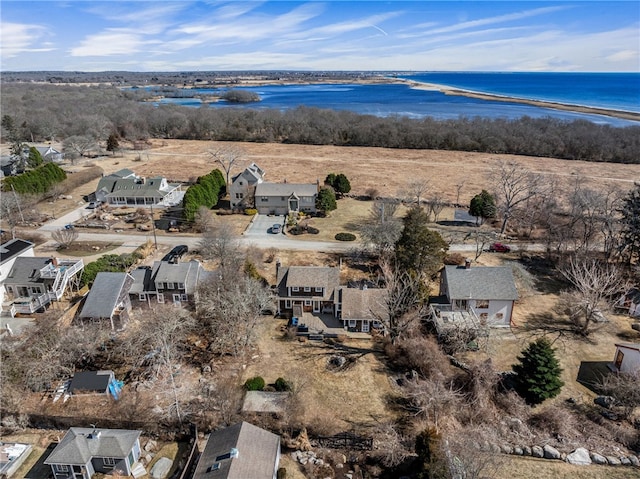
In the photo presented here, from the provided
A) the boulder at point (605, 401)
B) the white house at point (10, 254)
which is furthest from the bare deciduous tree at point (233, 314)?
the boulder at point (605, 401)

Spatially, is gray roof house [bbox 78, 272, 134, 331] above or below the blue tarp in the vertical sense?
above

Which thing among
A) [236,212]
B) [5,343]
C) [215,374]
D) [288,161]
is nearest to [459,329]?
[215,374]

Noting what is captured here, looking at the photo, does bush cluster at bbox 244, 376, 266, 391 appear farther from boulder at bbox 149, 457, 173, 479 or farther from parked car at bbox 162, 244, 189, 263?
parked car at bbox 162, 244, 189, 263

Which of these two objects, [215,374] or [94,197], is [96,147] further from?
[215,374]

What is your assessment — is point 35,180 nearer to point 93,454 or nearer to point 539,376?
point 93,454

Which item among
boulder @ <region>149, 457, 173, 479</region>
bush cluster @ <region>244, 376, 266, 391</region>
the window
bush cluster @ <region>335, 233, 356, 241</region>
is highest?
the window

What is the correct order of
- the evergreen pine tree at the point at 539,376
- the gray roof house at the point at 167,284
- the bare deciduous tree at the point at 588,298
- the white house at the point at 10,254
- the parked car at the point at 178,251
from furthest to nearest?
the parked car at the point at 178,251, the white house at the point at 10,254, the gray roof house at the point at 167,284, the bare deciduous tree at the point at 588,298, the evergreen pine tree at the point at 539,376

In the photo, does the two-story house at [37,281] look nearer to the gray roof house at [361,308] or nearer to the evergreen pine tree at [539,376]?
the gray roof house at [361,308]

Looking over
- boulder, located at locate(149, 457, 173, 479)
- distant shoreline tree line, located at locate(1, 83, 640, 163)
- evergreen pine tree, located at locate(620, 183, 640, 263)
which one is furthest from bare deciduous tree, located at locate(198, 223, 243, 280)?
distant shoreline tree line, located at locate(1, 83, 640, 163)
